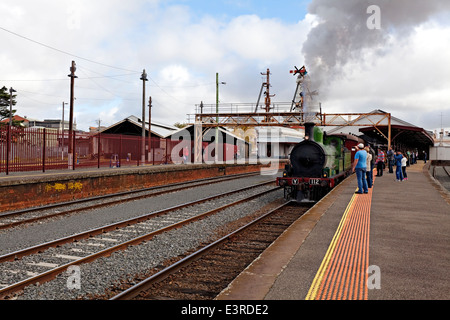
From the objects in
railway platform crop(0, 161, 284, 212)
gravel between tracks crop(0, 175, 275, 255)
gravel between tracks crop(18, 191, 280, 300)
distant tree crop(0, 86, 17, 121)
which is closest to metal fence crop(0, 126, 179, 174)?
railway platform crop(0, 161, 284, 212)

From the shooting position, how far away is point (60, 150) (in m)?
16.4

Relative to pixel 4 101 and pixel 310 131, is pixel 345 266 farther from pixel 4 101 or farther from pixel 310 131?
pixel 4 101

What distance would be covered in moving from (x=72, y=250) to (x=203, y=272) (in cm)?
259

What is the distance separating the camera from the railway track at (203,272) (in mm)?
4395

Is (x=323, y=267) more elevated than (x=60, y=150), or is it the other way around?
(x=60, y=150)

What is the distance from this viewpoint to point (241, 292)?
3.59 meters

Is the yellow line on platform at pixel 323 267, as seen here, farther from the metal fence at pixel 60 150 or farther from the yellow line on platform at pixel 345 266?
Answer: the metal fence at pixel 60 150

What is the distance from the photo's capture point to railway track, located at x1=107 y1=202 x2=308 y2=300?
4.39m

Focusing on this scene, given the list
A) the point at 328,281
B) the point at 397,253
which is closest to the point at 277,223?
the point at 397,253

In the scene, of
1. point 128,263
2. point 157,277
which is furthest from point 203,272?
point 128,263

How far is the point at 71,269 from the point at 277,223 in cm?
499

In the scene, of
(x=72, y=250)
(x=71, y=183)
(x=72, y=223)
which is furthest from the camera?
(x=71, y=183)

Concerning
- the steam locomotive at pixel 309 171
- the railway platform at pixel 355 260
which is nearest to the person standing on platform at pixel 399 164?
the steam locomotive at pixel 309 171
